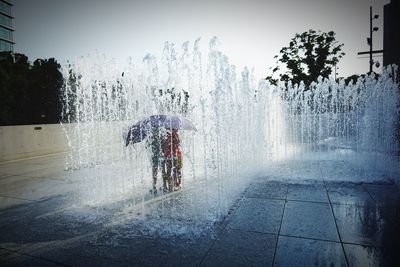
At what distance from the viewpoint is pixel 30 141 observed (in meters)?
12.7

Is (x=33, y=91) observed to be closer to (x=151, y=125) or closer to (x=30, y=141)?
(x=30, y=141)

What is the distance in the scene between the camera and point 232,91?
37.8 ft

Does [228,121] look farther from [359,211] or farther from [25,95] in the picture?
[25,95]

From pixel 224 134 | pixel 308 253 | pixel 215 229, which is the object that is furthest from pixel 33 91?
pixel 308 253

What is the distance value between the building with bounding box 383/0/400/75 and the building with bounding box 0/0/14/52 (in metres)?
72.9

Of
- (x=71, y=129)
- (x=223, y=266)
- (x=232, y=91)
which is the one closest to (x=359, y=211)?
(x=223, y=266)

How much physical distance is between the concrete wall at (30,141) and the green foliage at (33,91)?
263 inches

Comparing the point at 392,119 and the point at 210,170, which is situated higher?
the point at 392,119

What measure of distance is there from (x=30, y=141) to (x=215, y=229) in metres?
12.2

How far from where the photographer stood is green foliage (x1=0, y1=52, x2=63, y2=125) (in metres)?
18.8

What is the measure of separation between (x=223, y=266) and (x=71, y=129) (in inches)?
579

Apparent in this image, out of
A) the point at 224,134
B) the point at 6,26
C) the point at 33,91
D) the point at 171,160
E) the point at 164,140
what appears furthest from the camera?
the point at 6,26

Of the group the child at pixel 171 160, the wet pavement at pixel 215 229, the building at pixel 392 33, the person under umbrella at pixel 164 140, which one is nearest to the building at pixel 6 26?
the person under umbrella at pixel 164 140

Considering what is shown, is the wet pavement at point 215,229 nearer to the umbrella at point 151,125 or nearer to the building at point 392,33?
the umbrella at point 151,125
